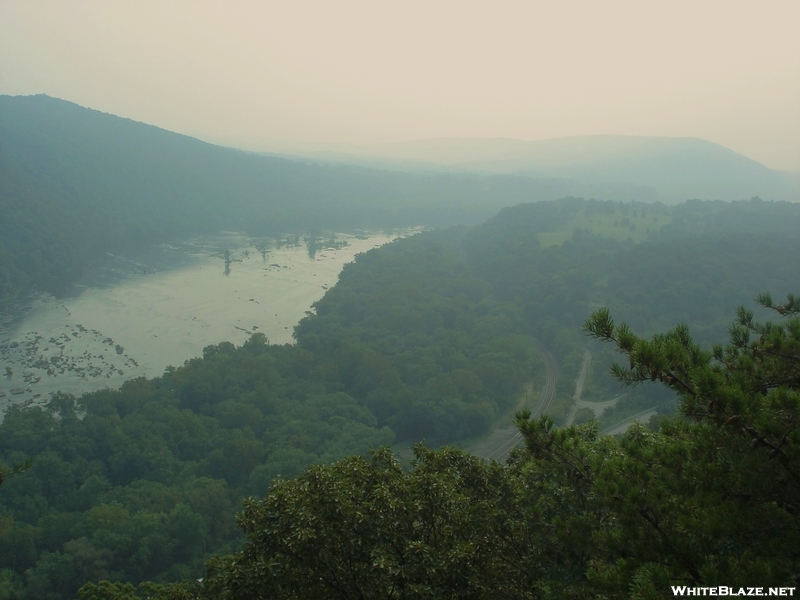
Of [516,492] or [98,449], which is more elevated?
[516,492]

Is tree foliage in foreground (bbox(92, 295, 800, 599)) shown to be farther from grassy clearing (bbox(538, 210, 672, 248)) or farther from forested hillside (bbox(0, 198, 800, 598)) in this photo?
grassy clearing (bbox(538, 210, 672, 248))

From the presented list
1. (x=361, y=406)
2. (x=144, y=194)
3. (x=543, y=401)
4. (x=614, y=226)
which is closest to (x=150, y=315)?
(x=361, y=406)

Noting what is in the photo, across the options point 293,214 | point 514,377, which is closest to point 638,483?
point 514,377

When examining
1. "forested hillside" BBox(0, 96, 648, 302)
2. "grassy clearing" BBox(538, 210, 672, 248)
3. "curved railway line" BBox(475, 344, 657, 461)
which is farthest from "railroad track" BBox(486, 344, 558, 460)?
"forested hillside" BBox(0, 96, 648, 302)

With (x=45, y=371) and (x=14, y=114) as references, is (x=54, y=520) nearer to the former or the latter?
(x=45, y=371)

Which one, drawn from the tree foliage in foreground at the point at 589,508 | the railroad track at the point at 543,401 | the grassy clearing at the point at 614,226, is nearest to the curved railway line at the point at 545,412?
the railroad track at the point at 543,401

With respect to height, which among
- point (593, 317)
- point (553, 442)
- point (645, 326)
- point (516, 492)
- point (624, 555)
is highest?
point (593, 317)

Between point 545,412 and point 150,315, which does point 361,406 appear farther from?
point 150,315
